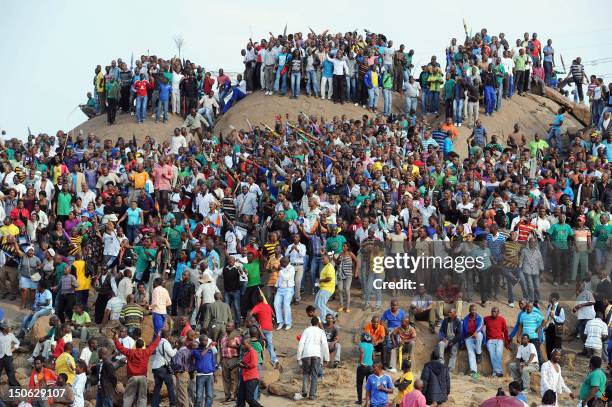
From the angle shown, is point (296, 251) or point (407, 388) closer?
point (407, 388)

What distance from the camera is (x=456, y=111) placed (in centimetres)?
4131

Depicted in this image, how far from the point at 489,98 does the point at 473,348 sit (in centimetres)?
1632

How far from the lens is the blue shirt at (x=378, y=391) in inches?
968

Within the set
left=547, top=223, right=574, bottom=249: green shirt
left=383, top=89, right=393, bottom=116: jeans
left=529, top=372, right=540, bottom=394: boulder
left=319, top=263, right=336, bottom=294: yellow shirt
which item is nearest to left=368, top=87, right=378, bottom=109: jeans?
left=383, top=89, right=393, bottom=116: jeans

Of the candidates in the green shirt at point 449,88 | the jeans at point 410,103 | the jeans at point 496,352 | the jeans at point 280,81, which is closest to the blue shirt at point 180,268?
the jeans at point 496,352

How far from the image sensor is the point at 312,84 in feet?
139

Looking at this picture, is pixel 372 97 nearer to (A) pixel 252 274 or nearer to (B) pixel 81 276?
(A) pixel 252 274

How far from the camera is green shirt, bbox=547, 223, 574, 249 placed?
98.2ft

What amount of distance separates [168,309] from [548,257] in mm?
8253

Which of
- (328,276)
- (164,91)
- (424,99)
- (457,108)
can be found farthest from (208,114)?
(328,276)

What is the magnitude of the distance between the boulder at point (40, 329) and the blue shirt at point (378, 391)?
26.9ft

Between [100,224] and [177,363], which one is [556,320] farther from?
[100,224]

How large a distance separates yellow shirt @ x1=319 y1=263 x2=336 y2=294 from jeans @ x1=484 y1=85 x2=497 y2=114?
15.0 meters

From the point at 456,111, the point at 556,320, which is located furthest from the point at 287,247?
the point at 456,111
